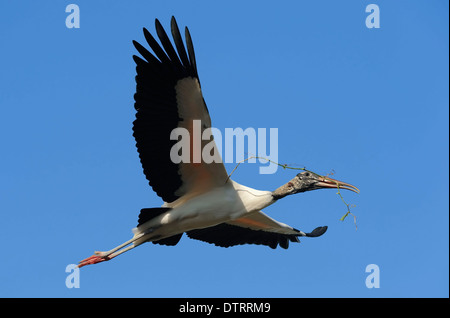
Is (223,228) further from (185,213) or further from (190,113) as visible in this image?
(190,113)

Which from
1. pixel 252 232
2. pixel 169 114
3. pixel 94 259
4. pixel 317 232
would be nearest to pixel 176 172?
pixel 169 114

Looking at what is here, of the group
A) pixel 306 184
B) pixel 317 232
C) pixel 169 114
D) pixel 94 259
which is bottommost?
pixel 94 259

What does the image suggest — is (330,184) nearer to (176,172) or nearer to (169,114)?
(176,172)

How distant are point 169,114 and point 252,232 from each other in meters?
3.62

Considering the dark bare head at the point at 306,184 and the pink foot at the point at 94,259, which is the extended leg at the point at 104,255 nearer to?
the pink foot at the point at 94,259

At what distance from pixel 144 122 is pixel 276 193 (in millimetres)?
2620

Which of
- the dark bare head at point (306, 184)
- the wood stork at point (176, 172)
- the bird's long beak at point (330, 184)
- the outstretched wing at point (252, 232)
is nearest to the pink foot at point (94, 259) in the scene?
the wood stork at point (176, 172)

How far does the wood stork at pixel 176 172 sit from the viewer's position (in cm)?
1341

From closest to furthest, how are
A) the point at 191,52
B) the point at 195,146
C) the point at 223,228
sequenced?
the point at 191,52, the point at 195,146, the point at 223,228

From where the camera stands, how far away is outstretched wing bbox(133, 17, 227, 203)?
1335cm

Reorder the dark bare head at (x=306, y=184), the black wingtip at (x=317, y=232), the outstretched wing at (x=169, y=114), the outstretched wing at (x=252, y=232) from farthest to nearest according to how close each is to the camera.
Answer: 1. the black wingtip at (x=317, y=232)
2. the outstretched wing at (x=252, y=232)
3. the dark bare head at (x=306, y=184)
4. the outstretched wing at (x=169, y=114)

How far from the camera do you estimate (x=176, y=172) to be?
47.1ft
